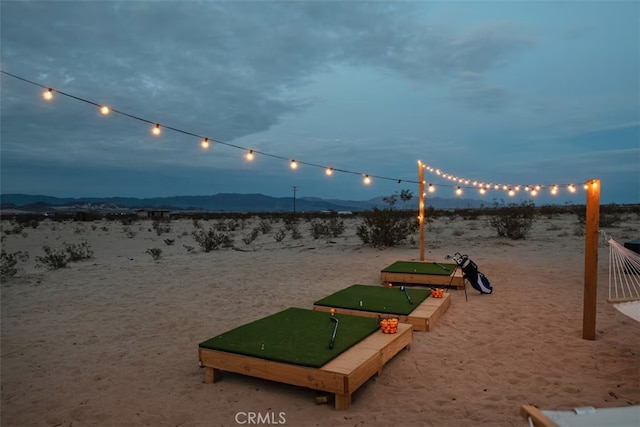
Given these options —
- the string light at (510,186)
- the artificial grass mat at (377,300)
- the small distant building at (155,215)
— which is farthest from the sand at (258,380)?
the small distant building at (155,215)

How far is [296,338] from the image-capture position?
4.63 metres

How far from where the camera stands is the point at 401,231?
15.4 meters

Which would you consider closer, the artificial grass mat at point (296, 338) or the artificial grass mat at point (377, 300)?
the artificial grass mat at point (296, 338)

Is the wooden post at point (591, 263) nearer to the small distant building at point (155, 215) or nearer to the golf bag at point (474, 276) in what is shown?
the golf bag at point (474, 276)

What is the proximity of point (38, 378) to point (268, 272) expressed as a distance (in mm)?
6373

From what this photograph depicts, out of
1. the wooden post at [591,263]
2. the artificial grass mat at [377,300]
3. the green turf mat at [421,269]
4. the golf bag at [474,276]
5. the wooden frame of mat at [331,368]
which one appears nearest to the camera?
the wooden frame of mat at [331,368]

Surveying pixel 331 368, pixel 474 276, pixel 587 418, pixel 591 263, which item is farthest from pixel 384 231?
pixel 587 418

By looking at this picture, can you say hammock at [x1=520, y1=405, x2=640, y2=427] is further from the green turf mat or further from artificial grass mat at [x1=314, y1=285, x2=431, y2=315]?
the green turf mat

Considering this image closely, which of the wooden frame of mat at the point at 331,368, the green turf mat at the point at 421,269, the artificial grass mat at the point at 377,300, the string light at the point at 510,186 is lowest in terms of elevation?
the wooden frame of mat at the point at 331,368

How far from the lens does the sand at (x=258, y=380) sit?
12.5 ft

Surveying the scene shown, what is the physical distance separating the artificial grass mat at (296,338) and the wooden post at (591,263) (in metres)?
2.79

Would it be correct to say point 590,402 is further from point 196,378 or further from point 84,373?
point 84,373

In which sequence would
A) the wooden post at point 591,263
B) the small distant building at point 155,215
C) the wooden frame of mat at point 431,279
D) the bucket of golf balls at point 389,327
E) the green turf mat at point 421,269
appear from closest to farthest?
1. the bucket of golf balls at point 389,327
2. the wooden post at point 591,263
3. the wooden frame of mat at point 431,279
4. the green turf mat at point 421,269
5. the small distant building at point 155,215

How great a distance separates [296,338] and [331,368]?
88 centimetres
